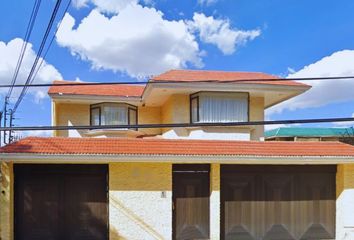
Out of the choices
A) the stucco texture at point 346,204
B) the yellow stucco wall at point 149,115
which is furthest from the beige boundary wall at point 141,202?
the yellow stucco wall at point 149,115

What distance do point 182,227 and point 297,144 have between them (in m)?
5.37

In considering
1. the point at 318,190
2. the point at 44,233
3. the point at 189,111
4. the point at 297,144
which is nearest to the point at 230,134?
the point at 189,111

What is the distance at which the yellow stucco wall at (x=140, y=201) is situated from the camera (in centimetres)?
1200

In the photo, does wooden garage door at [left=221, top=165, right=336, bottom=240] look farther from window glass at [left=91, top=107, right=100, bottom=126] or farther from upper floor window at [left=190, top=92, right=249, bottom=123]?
window glass at [left=91, top=107, right=100, bottom=126]

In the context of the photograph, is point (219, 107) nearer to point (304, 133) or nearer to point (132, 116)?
point (132, 116)

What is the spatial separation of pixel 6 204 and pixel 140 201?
4153mm

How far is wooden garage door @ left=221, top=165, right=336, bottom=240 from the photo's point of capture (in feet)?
42.4

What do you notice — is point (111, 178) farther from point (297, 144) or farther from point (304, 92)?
point (304, 92)

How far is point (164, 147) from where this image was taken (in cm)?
1258

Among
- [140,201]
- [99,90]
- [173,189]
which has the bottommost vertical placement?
[140,201]

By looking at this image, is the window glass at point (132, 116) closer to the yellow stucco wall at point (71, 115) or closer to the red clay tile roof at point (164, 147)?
the yellow stucco wall at point (71, 115)

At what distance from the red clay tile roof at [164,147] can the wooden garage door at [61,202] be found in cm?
73

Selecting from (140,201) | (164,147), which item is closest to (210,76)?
(164,147)

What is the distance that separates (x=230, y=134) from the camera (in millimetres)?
16391
